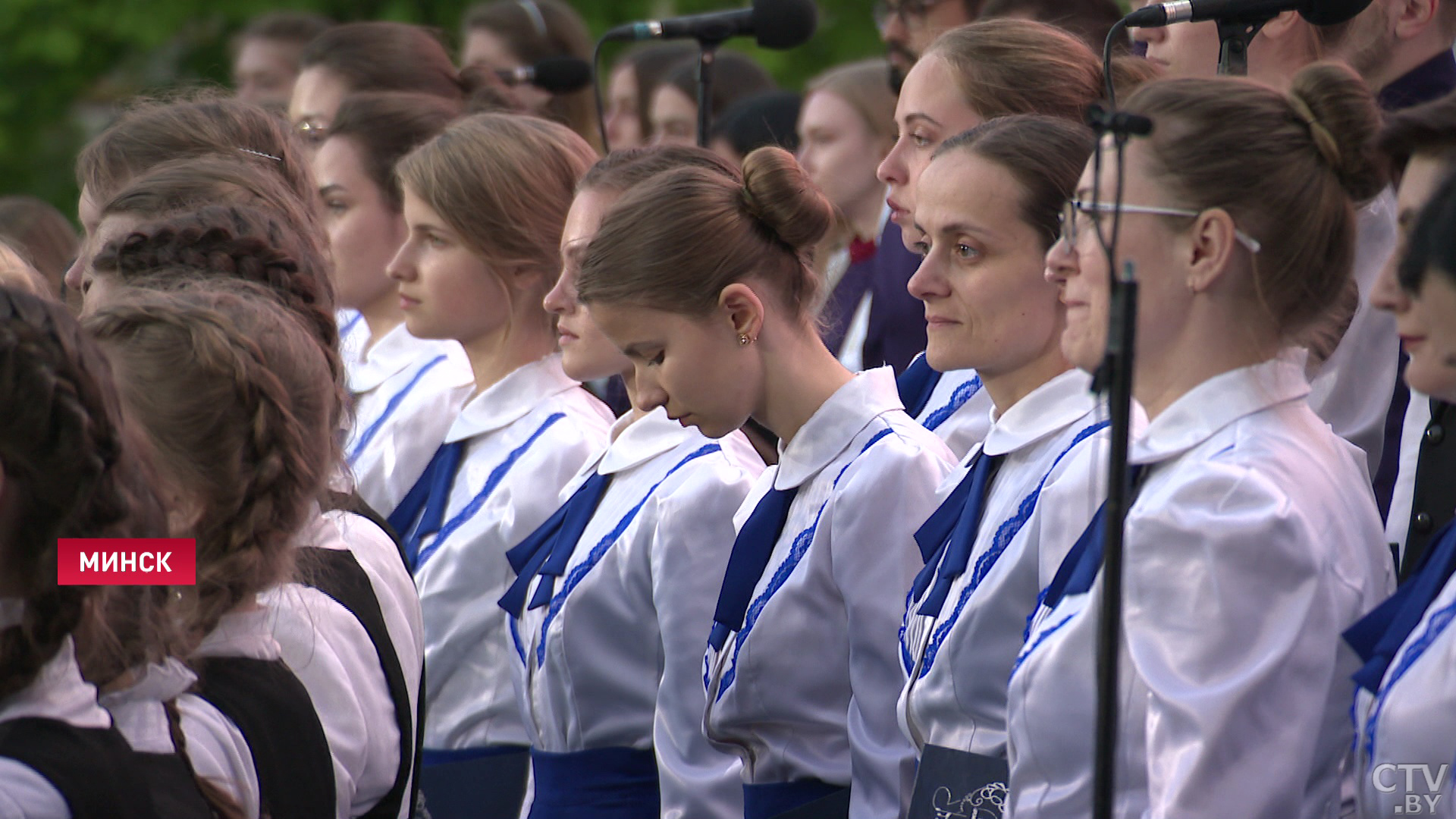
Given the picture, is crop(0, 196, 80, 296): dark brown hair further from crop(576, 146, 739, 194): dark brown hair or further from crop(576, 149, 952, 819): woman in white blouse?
crop(576, 149, 952, 819): woman in white blouse

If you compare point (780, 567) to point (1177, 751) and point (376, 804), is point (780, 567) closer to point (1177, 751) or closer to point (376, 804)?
point (376, 804)

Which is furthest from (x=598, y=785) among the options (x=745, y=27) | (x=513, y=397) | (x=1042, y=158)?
(x=745, y=27)

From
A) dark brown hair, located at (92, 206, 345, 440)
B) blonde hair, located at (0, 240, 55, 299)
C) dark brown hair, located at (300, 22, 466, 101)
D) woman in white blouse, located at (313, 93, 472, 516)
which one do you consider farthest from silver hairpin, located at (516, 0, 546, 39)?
dark brown hair, located at (92, 206, 345, 440)

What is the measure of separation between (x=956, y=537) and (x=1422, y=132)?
0.86 meters

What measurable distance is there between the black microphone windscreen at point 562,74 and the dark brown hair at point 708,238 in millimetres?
2046

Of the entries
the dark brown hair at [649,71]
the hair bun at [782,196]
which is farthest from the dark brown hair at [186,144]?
the dark brown hair at [649,71]

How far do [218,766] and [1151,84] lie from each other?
149 cm

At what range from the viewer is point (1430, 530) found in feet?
8.45

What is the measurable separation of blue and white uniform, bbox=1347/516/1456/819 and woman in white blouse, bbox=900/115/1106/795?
0.48 metres

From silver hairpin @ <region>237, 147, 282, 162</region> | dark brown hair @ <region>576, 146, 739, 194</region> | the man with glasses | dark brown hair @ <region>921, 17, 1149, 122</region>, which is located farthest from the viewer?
the man with glasses

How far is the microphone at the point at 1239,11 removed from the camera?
7.77ft

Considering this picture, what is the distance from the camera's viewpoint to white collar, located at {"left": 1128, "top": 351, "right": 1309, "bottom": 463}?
2.12 metres

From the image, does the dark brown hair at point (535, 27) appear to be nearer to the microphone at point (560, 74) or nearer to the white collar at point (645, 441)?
the microphone at point (560, 74)

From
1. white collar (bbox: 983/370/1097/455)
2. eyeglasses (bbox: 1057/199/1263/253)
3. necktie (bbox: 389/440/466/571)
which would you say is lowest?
necktie (bbox: 389/440/466/571)
